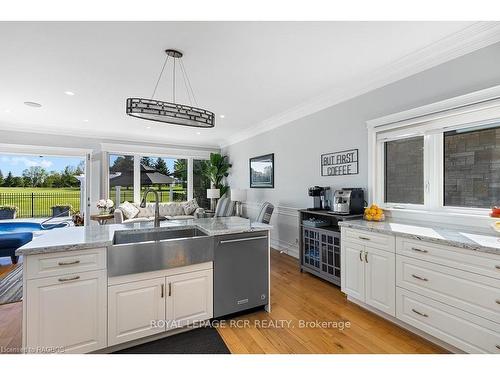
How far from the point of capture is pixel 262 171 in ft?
17.6

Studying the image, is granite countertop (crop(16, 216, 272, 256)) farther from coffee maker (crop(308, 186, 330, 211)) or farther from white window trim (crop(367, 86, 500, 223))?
white window trim (crop(367, 86, 500, 223))

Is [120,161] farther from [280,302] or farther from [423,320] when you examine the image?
[423,320]

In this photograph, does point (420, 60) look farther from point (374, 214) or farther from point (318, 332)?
point (318, 332)

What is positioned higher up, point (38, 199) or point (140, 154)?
point (140, 154)

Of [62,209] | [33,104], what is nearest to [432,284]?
[33,104]

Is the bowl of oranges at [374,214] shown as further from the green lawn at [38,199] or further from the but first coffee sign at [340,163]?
the green lawn at [38,199]

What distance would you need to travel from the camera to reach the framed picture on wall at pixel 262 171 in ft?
16.6

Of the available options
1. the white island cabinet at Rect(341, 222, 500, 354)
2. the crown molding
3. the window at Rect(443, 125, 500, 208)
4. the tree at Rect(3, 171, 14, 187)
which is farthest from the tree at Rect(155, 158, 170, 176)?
the window at Rect(443, 125, 500, 208)

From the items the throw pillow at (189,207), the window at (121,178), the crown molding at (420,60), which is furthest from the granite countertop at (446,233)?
the window at (121,178)

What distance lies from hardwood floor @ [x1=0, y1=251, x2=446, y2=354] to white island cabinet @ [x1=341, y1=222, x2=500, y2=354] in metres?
0.15

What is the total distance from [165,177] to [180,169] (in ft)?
1.86

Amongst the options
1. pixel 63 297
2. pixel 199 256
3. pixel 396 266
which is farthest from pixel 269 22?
pixel 63 297

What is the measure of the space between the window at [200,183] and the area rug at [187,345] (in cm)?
532

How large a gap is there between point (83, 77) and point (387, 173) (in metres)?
3.98
